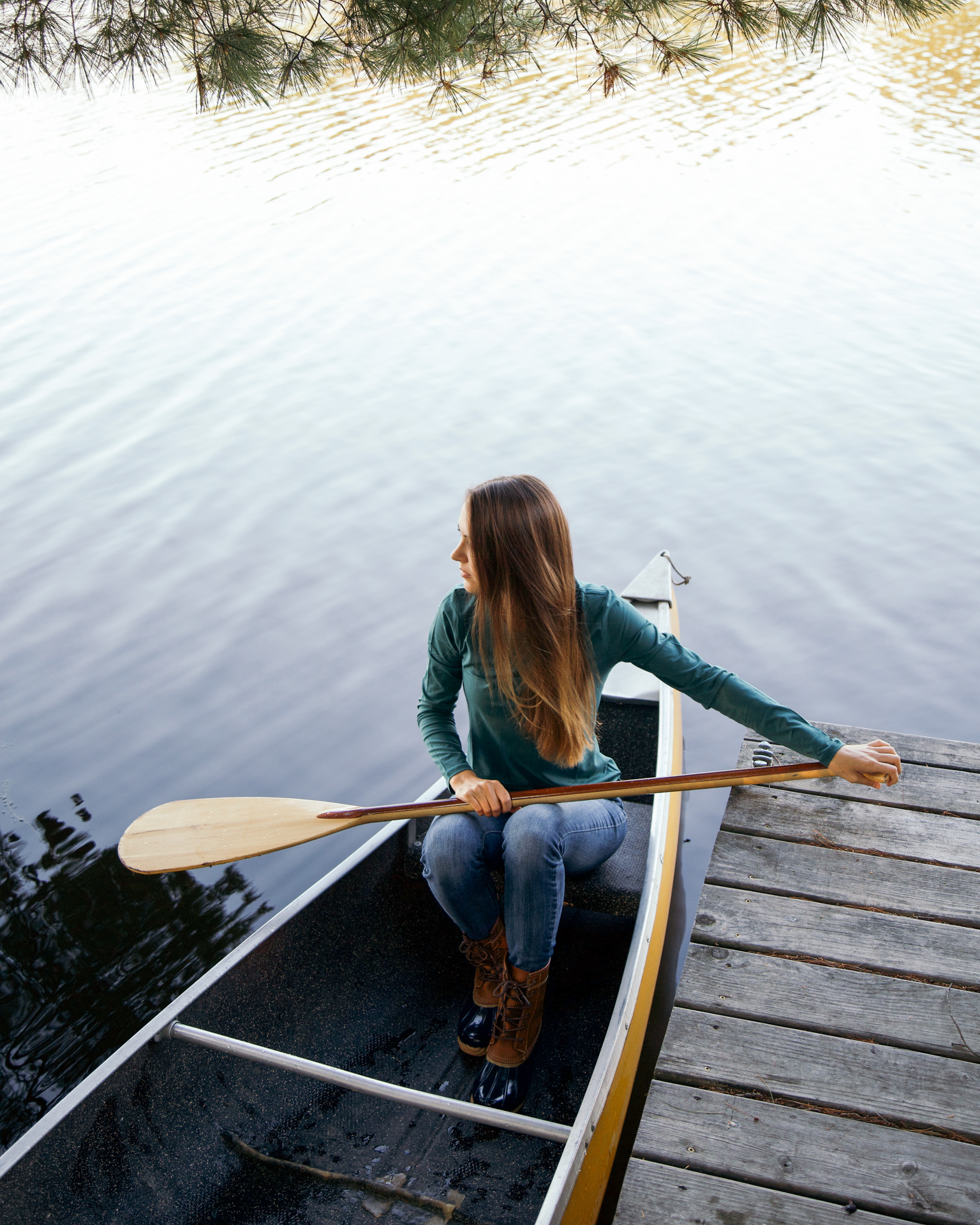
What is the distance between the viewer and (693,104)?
1214 cm

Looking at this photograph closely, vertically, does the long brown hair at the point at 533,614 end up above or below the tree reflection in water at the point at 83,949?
above

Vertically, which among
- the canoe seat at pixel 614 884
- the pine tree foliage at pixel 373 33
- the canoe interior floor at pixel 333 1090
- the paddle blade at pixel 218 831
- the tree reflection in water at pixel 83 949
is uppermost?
the pine tree foliage at pixel 373 33

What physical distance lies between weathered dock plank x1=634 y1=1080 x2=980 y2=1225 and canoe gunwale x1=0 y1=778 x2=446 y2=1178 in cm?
90

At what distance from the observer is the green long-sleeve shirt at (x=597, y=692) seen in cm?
189

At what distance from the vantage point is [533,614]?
1911 mm

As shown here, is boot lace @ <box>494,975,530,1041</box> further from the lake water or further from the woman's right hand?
the lake water

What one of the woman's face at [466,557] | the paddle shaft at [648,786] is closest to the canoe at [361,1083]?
the paddle shaft at [648,786]

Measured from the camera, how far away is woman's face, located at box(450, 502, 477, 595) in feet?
6.25

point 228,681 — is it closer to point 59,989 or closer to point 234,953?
point 59,989

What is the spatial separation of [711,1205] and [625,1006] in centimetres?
52

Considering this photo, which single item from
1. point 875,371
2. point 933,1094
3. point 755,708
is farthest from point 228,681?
point 875,371

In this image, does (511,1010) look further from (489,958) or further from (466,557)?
(466,557)

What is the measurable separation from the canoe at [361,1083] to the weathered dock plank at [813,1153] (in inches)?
7.7

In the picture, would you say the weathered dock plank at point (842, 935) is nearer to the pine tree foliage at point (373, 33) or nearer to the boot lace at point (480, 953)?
the boot lace at point (480, 953)
